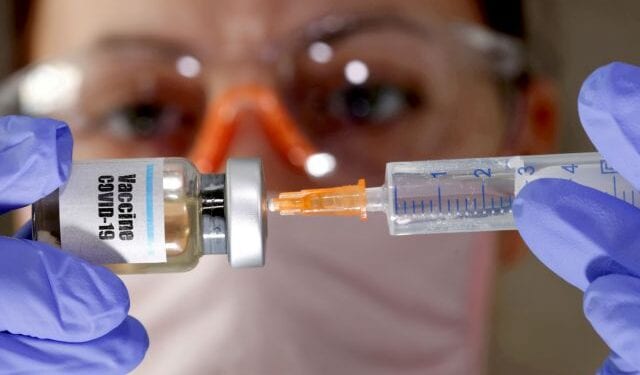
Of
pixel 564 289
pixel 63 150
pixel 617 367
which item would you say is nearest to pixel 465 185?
pixel 617 367

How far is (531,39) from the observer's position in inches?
76.6

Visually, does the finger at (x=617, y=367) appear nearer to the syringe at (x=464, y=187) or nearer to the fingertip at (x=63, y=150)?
the syringe at (x=464, y=187)

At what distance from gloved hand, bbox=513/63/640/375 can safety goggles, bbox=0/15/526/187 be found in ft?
2.34

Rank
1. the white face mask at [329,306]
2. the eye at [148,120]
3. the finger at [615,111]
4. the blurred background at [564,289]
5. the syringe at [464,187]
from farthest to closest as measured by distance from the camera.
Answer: the blurred background at [564,289]
the eye at [148,120]
the white face mask at [329,306]
the syringe at [464,187]
the finger at [615,111]

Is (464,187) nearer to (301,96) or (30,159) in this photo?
(30,159)

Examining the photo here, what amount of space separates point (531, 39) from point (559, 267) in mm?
1144

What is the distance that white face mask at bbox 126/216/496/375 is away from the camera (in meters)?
1.46

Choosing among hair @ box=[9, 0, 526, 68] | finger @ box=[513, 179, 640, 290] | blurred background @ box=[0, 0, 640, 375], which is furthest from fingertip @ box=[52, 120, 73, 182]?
blurred background @ box=[0, 0, 640, 375]

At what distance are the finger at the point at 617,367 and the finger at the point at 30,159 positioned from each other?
0.71 m

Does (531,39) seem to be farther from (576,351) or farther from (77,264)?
(77,264)

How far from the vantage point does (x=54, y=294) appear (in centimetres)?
90

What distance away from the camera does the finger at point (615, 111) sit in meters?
0.85

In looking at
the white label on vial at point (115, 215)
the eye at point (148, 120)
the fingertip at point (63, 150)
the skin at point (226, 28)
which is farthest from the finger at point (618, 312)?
the eye at point (148, 120)

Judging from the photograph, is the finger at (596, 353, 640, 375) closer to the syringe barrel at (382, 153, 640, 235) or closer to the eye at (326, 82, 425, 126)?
the syringe barrel at (382, 153, 640, 235)
